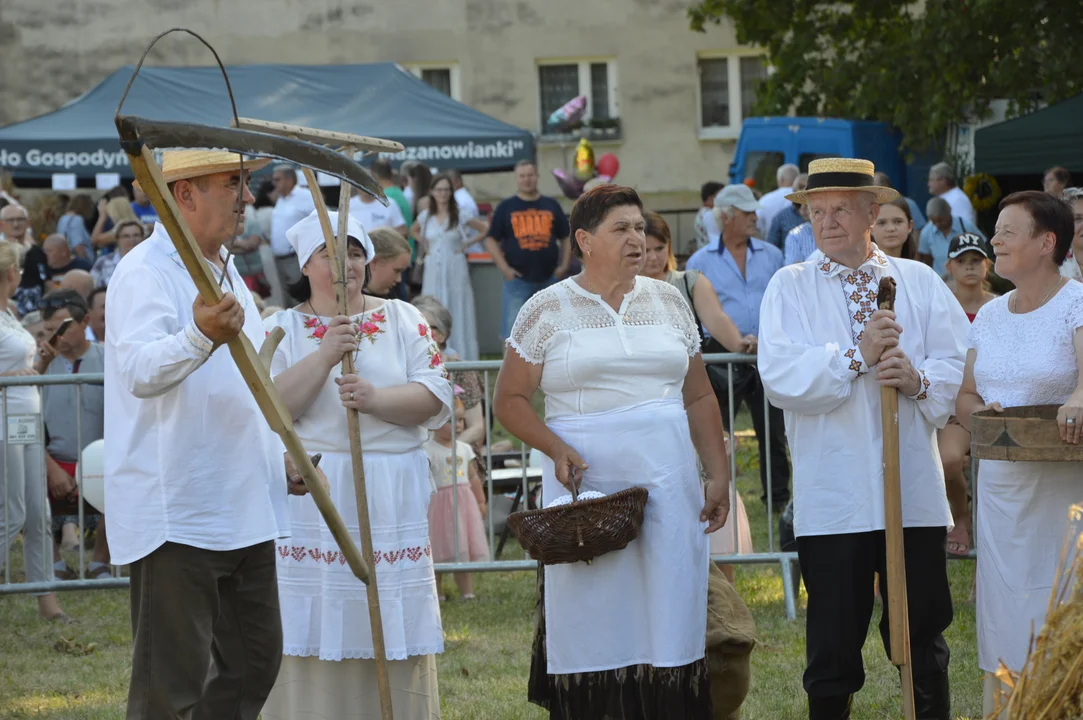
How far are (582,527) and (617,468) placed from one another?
35 centimetres

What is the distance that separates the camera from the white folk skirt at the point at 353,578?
5.09 metres

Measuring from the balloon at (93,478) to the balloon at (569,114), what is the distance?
16985 millimetres

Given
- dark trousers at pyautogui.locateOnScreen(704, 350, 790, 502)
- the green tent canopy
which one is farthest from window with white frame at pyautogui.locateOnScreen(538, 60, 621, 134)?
dark trousers at pyautogui.locateOnScreen(704, 350, 790, 502)

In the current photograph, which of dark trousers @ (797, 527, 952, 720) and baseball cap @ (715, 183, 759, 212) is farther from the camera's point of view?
baseball cap @ (715, 183, 759, 212)

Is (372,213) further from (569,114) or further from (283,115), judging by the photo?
(569,114)

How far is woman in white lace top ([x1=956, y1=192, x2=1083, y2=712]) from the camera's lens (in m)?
5.00

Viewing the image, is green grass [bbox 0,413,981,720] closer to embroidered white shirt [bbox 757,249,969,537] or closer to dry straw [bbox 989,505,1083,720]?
embroidered white shirt [bbox 757,249,969,537]

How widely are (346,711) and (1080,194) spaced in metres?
4.60

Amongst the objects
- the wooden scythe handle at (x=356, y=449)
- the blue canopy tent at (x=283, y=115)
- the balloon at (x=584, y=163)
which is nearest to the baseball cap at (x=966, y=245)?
the wooden scythe handle at (x=356, y=449)

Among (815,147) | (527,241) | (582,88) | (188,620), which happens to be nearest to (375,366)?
(188,620)

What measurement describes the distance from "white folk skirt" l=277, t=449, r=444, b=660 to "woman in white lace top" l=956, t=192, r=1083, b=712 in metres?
1.96

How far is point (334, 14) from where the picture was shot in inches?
1031

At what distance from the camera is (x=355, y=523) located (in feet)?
17.0

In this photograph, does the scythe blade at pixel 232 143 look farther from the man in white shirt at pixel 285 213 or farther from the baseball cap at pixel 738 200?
the man in white shirt at pixel 285 213
